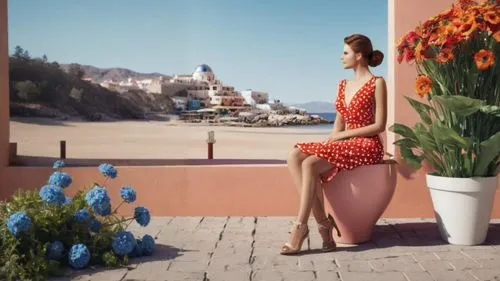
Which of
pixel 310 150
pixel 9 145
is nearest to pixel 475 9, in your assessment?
pixel 310 150

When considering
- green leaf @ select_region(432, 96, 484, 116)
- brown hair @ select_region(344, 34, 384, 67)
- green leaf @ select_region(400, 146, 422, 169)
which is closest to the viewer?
green leaf @ select_region(432, 96, 484, 116)

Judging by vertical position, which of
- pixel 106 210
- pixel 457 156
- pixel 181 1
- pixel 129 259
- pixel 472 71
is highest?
pixel 181 1

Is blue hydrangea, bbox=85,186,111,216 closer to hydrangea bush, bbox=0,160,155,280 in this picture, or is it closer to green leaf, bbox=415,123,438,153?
hydrangea bush, bbox=0,160,155,280

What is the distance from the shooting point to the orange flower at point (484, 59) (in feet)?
10.1

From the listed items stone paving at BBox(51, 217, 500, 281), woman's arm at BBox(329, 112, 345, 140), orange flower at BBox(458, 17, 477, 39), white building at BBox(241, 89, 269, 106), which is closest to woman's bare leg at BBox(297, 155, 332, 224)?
stone paving at BBox(51, 217, 500, 281)

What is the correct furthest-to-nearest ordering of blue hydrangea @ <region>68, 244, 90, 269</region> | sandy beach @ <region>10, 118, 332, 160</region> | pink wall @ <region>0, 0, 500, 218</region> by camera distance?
sandy beach @ <region>10, 118, 332, 160</region> < pink wall @ <region>0, 0, 500, 218</region> < blue hydrangea @ <region>68, 244, 90, 269</region>

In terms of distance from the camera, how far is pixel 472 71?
3.29 meters

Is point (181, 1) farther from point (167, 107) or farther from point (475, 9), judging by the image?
point (475, 9)

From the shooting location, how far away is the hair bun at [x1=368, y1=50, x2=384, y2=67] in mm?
3426

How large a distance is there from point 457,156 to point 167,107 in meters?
22.9

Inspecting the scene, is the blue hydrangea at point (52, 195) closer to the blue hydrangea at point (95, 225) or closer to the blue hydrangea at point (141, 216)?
the blue hydrangea at point (95, 225)

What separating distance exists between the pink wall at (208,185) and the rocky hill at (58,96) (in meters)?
3.07

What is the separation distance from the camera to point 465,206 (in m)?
3.34

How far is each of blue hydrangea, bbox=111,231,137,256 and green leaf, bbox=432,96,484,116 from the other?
1.96 m
